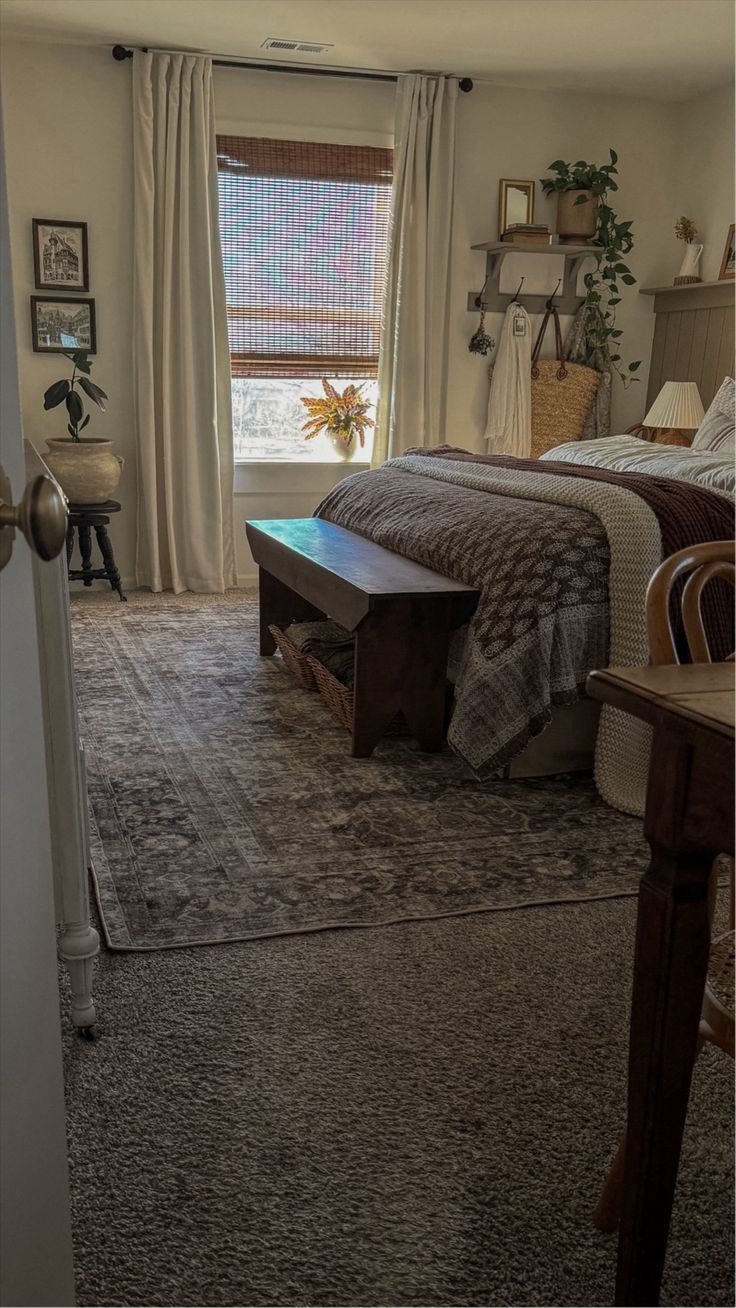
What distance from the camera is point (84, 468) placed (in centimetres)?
488

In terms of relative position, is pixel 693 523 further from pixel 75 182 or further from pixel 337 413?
pixel 75 182

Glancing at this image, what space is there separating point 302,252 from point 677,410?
2.09m

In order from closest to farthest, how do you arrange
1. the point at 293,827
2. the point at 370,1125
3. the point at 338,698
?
the point at 370,1125
the point at 293,827
the point at 338,698

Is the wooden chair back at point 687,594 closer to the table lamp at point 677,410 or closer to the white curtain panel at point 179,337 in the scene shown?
the table lamp at point 677,410

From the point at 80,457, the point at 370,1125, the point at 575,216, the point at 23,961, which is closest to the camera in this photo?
the point at 23,961

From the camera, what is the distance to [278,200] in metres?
5.46

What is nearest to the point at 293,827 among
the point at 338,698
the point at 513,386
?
the point at 338,698

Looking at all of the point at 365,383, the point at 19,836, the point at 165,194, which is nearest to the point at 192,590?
the point at 365,383

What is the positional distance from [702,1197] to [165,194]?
4.91 meters

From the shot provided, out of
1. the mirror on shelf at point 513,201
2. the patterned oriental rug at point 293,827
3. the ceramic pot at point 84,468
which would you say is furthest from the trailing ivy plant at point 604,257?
the patterned oriental rug at point 293,827

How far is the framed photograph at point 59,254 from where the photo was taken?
5.09 metres

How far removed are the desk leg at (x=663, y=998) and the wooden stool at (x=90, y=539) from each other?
4.13 meters

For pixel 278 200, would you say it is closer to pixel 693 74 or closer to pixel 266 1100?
pixel 693 74

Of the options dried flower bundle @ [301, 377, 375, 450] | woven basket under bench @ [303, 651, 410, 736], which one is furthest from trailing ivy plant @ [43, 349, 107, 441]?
woven basket under bench @ [303, 651, 410, 736]
